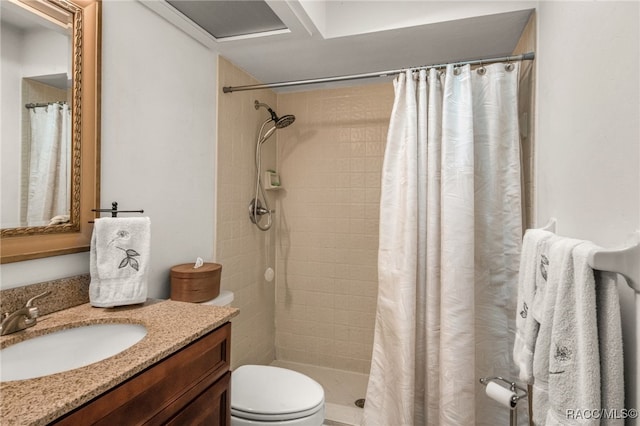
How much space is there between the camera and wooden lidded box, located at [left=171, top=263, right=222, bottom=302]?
1460 mm

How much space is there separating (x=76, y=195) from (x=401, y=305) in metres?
1.43

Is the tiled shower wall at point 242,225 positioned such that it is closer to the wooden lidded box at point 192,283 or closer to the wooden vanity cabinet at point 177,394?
the wooden lidded box at point 192,283

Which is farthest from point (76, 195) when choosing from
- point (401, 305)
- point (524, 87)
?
point (524, 87)

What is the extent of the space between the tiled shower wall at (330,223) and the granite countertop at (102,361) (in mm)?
1471

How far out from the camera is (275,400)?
4.78ft

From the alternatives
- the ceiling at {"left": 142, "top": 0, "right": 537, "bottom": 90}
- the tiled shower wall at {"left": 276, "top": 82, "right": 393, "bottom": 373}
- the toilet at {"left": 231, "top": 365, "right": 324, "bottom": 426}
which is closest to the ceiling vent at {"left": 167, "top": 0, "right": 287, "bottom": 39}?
the ceiling at {"left": 142, "top": 0, "right": 537, "bottom": 90}

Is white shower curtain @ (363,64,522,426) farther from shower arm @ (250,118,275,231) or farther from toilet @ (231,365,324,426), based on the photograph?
shower arm @ (250,118,275,231)

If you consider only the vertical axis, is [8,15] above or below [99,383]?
above

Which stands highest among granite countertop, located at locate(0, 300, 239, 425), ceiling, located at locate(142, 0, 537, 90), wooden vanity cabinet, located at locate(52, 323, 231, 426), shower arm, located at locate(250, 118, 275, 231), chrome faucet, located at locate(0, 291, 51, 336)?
ceiling, located at locate(142, 0, 537, 90)

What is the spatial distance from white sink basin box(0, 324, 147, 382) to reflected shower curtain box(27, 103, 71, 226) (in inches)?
14.5

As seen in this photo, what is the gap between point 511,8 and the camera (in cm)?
146

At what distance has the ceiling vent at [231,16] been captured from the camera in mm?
1469

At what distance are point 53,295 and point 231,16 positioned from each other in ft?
4.52

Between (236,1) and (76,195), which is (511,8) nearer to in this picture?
(236,1)
